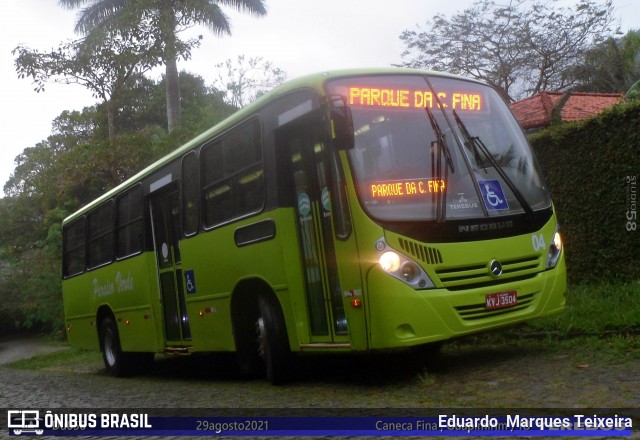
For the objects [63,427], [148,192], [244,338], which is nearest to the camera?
[63,427]

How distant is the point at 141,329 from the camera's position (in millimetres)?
12594

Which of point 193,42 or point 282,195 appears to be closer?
point 282,195

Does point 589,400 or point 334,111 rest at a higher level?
point 334,111

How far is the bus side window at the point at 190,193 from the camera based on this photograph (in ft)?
34.0

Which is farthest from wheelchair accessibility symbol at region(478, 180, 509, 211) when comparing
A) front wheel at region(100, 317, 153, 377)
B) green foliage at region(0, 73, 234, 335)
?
green foliage at region(0, 73, 234, 335)

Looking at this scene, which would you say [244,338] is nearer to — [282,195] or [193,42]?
[282,195]

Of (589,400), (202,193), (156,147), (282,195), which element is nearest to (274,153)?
(282,195)

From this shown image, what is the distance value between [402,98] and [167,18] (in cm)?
1837

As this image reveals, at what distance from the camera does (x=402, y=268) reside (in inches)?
287

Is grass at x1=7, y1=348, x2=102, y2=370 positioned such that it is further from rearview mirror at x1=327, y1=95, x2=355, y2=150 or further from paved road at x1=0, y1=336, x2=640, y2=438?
rearview mirror at x1=327, y1=95, x2=355, y2=150

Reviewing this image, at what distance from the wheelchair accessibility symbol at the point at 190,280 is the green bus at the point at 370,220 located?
A: 496 millimetres

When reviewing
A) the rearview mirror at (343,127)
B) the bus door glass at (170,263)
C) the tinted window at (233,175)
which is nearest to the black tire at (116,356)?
the bus door glass at (170,263)

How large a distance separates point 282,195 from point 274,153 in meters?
0.46

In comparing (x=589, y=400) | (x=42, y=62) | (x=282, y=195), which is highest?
(x=42, y=62)
